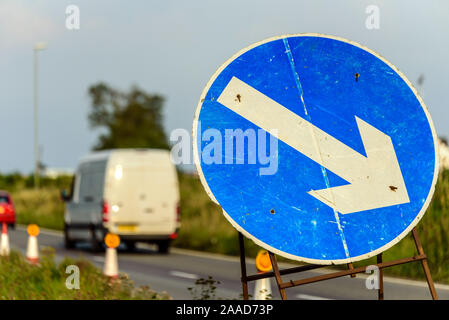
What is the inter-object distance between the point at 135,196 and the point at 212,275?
5586mm

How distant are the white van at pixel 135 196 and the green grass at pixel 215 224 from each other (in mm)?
1822

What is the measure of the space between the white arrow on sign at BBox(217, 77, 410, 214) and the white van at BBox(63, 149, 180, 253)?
15.9 meters

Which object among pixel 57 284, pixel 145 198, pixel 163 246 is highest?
pixel 145 198

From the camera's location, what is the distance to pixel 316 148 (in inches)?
193

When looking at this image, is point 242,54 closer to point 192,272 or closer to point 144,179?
point 192,272

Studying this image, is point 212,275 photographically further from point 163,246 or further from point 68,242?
point 68,242

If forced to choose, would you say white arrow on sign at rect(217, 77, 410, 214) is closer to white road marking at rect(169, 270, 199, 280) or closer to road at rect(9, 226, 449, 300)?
road at rect(9, 226, 449, 300)

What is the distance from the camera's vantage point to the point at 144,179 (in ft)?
68.4

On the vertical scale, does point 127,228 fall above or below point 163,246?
above

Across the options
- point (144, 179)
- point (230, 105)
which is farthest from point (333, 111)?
point (144, 179)

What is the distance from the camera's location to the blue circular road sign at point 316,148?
4.77 meters

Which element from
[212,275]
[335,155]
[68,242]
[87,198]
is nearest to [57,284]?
[335,155]

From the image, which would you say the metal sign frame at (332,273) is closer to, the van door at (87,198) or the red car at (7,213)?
the van door at (87,198)
